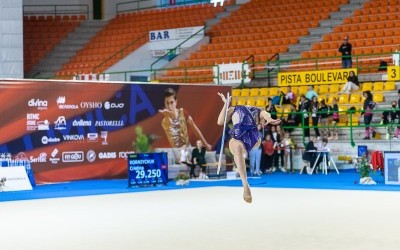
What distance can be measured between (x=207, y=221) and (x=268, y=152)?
1323 cm

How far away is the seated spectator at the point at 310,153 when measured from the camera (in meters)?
26.7

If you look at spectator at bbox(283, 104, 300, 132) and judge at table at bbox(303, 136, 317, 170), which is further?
spectator at bbox(283, 104, 300, 132)

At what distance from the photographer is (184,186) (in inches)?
906

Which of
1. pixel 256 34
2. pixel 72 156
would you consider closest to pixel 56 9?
pixel 256 34

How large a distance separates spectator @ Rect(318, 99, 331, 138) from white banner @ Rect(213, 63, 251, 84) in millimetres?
4910

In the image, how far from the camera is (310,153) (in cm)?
2700

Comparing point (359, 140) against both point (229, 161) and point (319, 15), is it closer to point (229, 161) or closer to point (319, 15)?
point (229, 161)

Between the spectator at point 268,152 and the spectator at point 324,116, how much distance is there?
1.70m

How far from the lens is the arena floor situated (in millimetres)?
11852

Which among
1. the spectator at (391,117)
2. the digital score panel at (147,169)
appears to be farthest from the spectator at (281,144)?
the digital score panel at (147,169)

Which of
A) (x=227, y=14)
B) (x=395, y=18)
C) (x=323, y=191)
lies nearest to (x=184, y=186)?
(x=323, y=191)

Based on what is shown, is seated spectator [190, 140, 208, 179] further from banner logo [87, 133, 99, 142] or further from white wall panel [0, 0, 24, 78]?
white wall panel [0, 0, 24, 78]

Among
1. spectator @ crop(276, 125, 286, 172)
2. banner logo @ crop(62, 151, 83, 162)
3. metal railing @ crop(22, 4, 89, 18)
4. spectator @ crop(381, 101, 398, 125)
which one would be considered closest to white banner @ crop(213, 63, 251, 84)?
spectator @ crop(276, 125, 286, 172)

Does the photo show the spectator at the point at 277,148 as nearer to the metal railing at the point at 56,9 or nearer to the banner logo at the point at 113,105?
the banner logo at the point at 113,105
